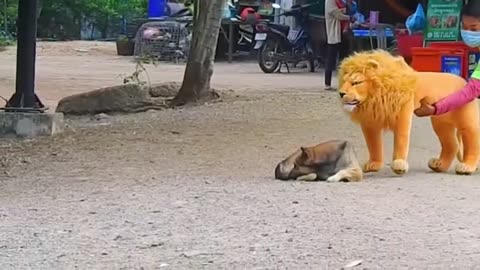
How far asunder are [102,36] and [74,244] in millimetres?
33809

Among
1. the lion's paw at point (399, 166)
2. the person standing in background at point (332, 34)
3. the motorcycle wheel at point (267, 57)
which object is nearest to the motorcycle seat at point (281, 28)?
the motorcycle wheel at point (267, 57)

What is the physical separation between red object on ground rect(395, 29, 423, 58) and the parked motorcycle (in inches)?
235

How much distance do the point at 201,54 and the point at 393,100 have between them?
22.0 feet

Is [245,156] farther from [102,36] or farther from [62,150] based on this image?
[102,36]

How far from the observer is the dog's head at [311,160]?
6645 millimetres

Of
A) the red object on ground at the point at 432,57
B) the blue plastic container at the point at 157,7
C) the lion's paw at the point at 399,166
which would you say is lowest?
the lion's paw at the point at 399,166

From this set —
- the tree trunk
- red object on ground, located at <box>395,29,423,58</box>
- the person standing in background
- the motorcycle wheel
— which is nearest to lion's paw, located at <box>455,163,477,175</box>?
red object on ground, located at <box>395,29,423,58</box>

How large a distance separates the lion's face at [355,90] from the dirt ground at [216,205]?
22.5 inches

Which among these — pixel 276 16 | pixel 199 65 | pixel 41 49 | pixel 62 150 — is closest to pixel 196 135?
pixel 62 150

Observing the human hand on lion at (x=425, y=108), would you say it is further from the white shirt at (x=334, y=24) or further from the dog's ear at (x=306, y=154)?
the white shirt at (x=334, y=24)

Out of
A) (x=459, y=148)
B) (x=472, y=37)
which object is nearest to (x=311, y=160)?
(x=459, y=148)

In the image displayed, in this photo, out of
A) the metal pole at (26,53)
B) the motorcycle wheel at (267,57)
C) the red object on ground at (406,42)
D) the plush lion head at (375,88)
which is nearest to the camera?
the plush lion head at (375,88)

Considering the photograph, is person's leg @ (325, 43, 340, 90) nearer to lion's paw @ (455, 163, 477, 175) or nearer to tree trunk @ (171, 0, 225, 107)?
tree trunk @ (171, 0, 225, 107)

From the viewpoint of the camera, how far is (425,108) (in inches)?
263
